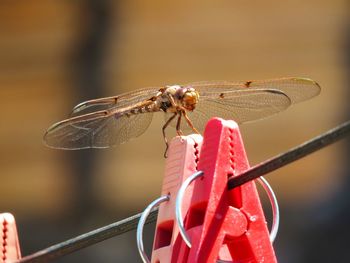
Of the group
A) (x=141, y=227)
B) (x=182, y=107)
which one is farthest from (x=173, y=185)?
(x=182, y=107)

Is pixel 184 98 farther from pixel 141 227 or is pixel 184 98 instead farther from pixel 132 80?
pixel 132 80

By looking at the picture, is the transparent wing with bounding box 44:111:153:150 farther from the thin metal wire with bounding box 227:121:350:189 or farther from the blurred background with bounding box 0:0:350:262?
the blurred background with bounding box 0:0:350:262

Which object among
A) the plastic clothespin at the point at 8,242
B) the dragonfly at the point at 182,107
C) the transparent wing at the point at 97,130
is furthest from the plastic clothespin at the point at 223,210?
the transparent wing at the point at 97,130

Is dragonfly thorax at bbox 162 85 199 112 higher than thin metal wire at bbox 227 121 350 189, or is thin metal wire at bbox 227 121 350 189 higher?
thin metal wire at bbox 227 121 350 189

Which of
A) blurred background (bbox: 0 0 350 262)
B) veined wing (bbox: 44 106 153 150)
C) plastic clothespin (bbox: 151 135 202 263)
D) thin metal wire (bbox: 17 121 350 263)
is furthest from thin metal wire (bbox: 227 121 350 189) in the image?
blurred background (bbox: 0 0 350 262)

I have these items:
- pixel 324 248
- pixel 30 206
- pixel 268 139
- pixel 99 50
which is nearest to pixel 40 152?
pixel 30 206

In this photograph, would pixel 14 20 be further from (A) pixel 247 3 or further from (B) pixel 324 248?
(B) pixel 324 248
